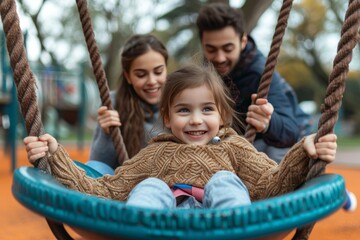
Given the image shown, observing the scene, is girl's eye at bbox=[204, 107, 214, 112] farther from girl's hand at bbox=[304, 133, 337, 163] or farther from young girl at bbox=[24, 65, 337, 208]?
girl's hand at bbox=[304, 133, 337, 163]

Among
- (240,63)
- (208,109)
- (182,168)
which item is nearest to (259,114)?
(208,109)

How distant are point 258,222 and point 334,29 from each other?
1556 cm

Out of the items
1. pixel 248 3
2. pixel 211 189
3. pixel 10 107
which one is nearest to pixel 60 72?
pixel 10 107

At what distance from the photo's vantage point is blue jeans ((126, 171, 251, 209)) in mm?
907

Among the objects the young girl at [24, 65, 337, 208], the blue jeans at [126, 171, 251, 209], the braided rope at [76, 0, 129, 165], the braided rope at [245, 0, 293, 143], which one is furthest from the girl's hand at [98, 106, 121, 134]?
the blue jeans at [126, 171, 251, 209]

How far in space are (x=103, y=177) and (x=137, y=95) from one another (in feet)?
2.47

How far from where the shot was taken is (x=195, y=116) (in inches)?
46.1

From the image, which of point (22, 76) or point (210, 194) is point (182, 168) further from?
point (22, 76)

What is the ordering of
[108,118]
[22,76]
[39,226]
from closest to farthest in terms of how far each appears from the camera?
[22,76]
[108,118]
[39,226]

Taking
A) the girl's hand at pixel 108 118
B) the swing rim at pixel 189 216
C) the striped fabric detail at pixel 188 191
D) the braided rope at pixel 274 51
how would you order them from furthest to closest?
the girl's hand at pixel 108 118 → the braided rope at pixel 274 51 → the striped fabric detail at pixel 188 191 → the swing rim at pixel 189 216

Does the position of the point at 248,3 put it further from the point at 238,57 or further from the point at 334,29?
the point at 334,29

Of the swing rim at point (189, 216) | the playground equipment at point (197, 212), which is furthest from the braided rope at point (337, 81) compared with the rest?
the swing rim at point (189, 216)

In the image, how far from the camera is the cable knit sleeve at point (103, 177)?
107 centimetres

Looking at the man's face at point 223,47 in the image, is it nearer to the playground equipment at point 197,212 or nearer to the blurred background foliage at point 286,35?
the playground equipment at point 197,212
